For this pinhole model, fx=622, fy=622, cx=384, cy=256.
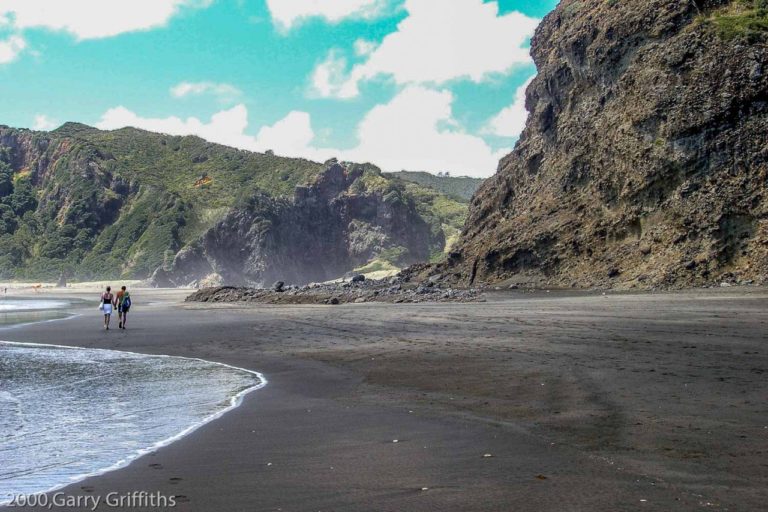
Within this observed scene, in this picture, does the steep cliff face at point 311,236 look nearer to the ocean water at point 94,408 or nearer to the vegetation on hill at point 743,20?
the vegetation on hill at point 743,20

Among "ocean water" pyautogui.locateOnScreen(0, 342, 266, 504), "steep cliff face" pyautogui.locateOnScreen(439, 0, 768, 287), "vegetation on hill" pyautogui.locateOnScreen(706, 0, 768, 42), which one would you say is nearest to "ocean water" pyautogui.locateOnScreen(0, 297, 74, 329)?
"ocean water" pyautogui.locateOnScreen(0, 342, 266, 504)

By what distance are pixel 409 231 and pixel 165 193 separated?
58.1 metres

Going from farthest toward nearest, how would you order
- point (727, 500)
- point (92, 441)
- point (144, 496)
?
point (92, 441) → point (144, 496) → point (727, 500)

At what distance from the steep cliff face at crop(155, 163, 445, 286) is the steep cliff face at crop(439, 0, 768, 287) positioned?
69399 mm

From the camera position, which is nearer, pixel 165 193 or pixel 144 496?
pixel 144 496

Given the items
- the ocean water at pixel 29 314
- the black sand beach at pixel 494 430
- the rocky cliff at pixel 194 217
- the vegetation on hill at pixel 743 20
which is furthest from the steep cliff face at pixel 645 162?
the rocky cliff at pixel 194 217

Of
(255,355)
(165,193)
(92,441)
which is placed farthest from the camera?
(165,193)

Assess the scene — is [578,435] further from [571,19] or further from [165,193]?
[165,193]

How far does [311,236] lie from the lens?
12962 centimetres

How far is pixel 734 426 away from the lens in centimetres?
680

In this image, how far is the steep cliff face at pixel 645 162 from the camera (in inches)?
1389

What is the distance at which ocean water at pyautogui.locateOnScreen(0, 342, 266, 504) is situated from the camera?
638cm

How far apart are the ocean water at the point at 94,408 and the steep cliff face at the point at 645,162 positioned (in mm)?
29528

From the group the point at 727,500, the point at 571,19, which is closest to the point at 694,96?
the point at 571,19
